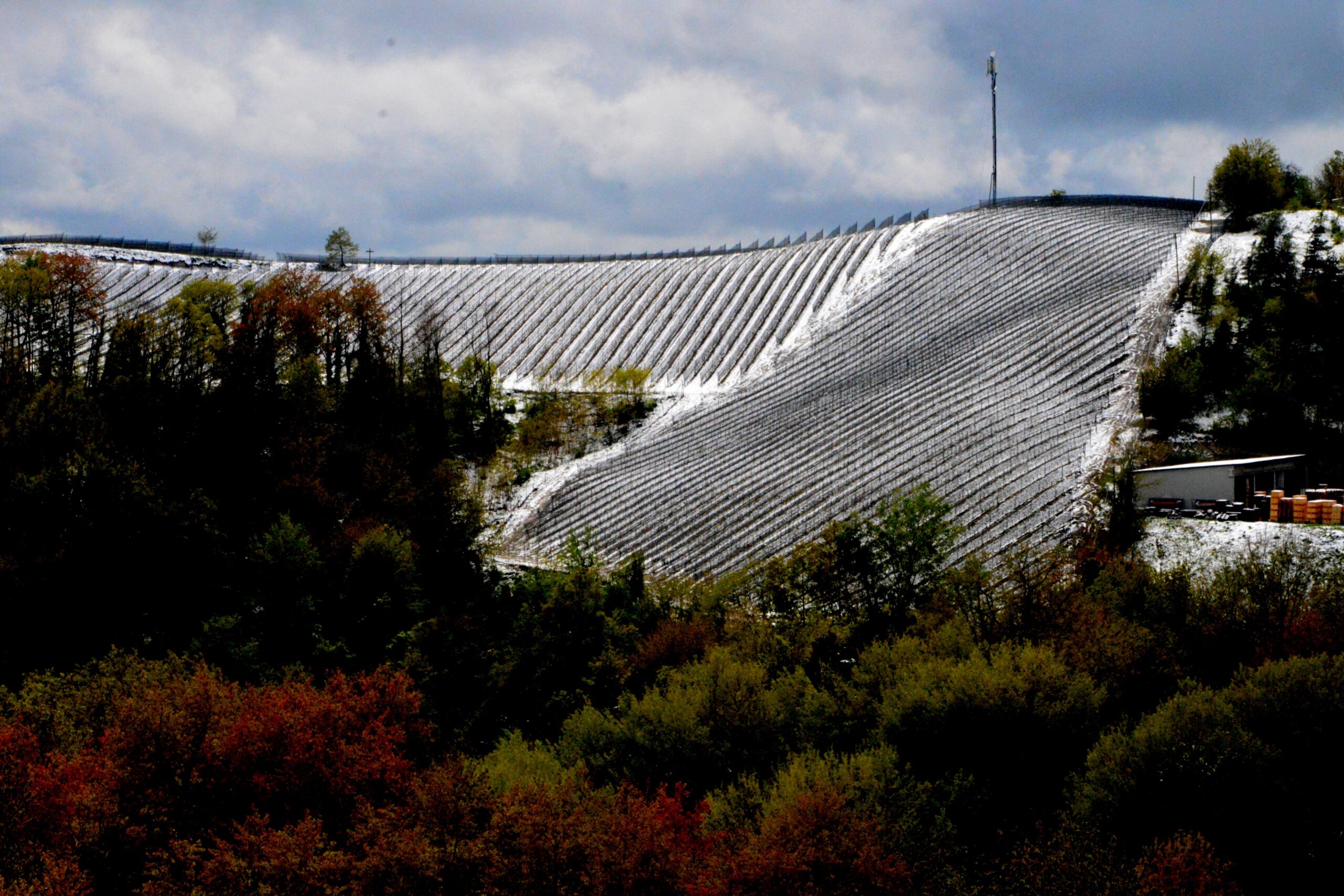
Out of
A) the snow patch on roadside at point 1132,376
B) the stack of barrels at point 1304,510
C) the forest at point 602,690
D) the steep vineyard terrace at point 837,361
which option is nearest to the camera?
the forest at point 602,690

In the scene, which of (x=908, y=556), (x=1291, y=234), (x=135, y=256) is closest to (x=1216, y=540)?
(x=908, y=556)

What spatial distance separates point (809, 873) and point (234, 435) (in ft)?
102

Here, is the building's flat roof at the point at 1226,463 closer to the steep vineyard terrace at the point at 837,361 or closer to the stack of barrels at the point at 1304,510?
the stack of barrels at the point at 1304,510

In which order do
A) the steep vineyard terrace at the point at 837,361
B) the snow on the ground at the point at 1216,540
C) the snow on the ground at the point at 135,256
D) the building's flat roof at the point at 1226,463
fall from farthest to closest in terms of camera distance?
the snow on the ground at the point at 135,256
the steep vineyard terrace at the point at 837,361
the building's flat roof at the point at 1226,463
the snow on the ground at the point at 1216,540

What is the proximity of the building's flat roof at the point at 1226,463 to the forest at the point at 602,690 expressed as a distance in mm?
1880

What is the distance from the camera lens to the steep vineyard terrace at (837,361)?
34.0 m

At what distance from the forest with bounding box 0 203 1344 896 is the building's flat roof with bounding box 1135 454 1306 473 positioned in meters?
1.88

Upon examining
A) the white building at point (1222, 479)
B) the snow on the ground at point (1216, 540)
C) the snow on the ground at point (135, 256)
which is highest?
the snow on the ground at point (135, 256)

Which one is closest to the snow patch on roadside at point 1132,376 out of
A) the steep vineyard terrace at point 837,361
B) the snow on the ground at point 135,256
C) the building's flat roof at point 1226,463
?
the steep vineyard terrace at point 837,361

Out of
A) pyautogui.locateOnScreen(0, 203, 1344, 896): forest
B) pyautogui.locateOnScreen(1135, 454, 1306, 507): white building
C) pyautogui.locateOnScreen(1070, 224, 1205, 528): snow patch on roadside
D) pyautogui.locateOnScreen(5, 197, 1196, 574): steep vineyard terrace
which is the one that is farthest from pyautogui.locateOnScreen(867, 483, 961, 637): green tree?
pyautogui.locateOnScreen(1135, 454, 1306, 507): white building

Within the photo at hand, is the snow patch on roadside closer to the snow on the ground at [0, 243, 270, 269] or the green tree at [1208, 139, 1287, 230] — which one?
the green tree at [1208, 139, 1287, 230]

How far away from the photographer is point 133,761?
17.9 meters

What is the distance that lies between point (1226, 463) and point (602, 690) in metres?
15.7

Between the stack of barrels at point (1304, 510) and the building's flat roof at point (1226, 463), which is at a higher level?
the building's flat roof at point (1226, 463)
